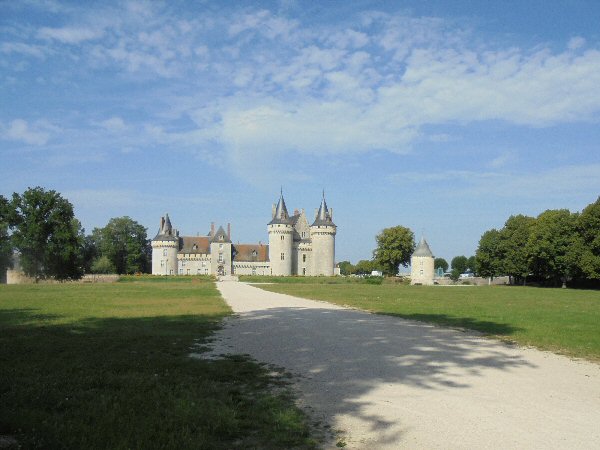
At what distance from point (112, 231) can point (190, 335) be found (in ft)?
289

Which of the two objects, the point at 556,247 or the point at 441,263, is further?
the point at 441,263

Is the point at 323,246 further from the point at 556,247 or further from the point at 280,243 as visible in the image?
the point at 556,247

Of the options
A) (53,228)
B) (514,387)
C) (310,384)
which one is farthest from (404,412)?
(53,228)

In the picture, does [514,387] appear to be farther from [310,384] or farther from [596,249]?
[596,249]

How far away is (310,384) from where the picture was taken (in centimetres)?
793

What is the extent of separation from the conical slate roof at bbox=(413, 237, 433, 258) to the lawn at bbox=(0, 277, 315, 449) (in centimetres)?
8123

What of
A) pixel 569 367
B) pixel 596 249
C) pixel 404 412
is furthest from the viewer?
pixel 596 249

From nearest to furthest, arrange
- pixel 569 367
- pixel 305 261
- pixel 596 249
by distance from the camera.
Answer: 1. pixel 569 367
2. pixel 596 249
3. pixel 305 261

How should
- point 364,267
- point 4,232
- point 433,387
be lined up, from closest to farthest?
1. point 433,387
2. point 4,232
3. point 364,267

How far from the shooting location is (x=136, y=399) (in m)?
6.59

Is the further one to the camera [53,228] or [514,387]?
[53,228]

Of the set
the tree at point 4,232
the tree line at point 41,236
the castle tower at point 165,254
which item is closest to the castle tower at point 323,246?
the castle tower at point 165,254

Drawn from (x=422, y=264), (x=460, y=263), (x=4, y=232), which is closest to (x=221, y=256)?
(x=422, y=264)

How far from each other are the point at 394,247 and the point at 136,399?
87.7 meters
